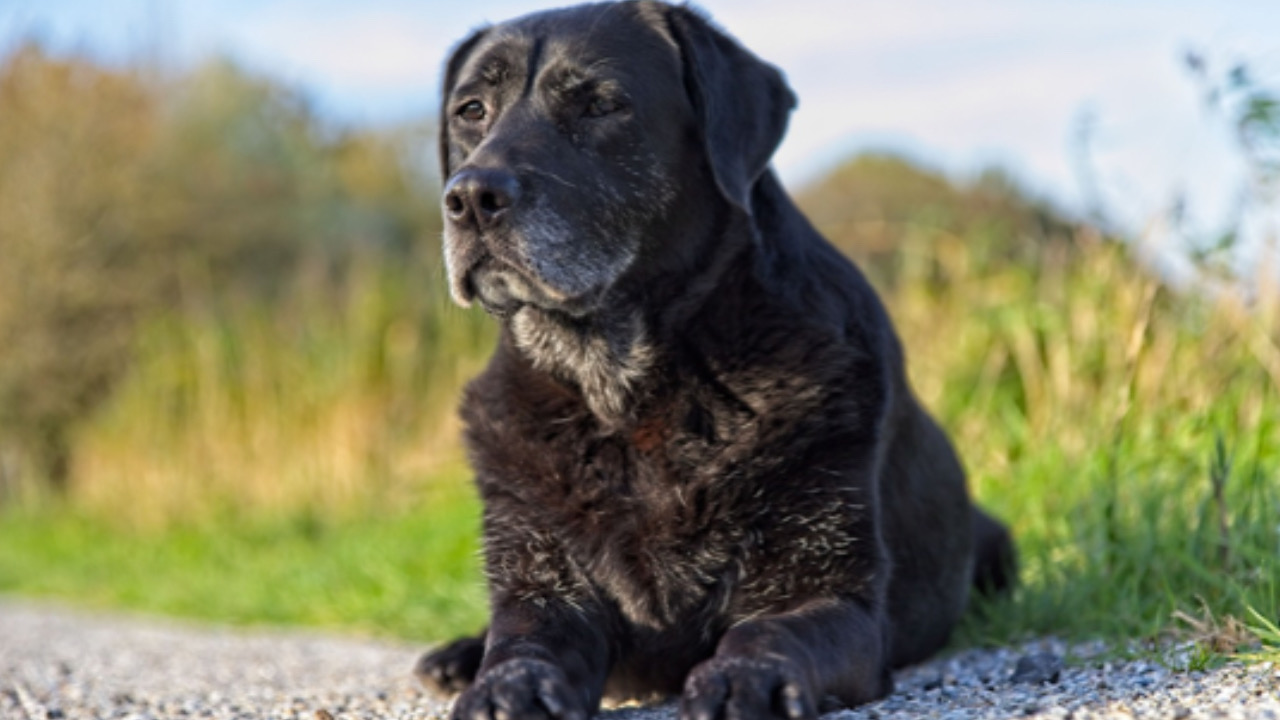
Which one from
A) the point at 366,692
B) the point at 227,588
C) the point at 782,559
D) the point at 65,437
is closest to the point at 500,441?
the point at 782,559

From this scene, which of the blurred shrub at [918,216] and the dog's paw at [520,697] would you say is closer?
the dog's paw at [520,697]

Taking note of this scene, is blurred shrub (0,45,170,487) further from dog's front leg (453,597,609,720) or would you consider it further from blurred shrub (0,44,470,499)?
dog's front leg (453,597,609,720)

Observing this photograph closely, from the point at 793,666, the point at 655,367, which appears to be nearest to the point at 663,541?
the point at 655,367

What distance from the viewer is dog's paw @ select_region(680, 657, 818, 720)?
2.77 meters

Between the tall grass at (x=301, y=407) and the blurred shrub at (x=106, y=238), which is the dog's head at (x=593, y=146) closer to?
the tall grass at (x=301, y=407)

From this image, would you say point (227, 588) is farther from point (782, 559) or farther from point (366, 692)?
point (782, 559)

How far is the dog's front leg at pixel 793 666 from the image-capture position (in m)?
2.79

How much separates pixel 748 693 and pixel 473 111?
175 cm

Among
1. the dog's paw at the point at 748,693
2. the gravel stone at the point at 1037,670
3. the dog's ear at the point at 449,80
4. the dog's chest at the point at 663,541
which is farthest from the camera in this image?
the dog's ear at the point at 449,80

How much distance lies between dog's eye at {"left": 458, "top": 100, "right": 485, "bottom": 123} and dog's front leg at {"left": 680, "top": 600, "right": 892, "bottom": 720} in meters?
1.50

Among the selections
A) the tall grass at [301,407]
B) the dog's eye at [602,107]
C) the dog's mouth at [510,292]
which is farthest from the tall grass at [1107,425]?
the tall grass at [301,407]

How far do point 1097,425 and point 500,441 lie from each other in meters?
3.57

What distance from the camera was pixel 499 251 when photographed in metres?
3.39

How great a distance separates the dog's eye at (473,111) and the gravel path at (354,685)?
1.51m
